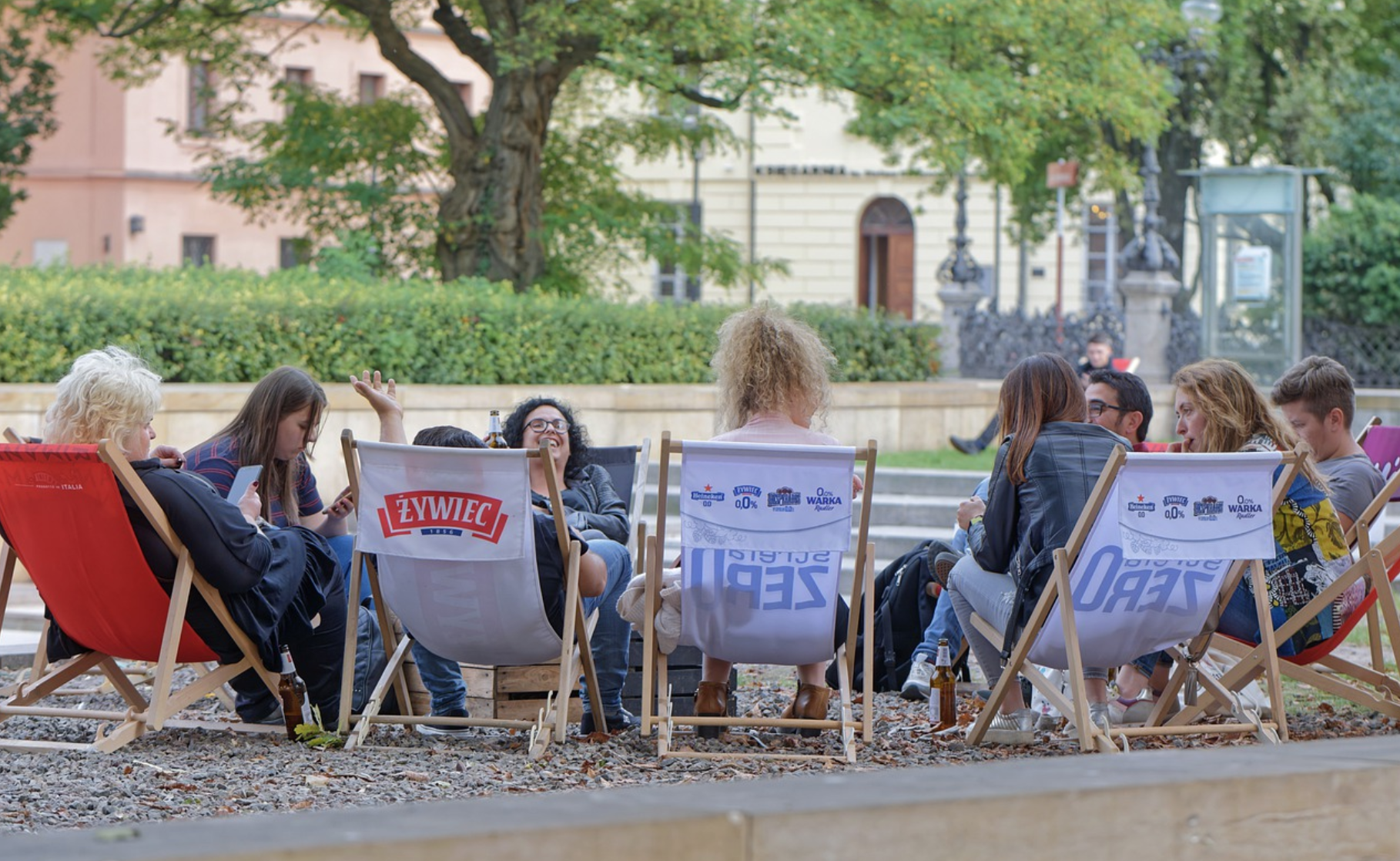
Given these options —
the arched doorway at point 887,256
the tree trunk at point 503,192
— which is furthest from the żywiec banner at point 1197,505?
the arched doorway at point 887,256

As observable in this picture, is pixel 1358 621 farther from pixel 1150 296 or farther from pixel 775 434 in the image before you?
pixel 1150 296

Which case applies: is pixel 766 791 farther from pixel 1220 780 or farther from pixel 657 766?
pixel 657 766

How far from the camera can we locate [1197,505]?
5.42 metres

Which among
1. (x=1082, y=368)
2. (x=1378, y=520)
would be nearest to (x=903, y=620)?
(x=1378, y=520)

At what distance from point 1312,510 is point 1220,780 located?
2.91m

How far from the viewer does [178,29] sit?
17969 millimetres

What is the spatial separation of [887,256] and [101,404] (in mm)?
35575

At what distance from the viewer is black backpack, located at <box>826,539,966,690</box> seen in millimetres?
7293

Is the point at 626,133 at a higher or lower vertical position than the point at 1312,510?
higher

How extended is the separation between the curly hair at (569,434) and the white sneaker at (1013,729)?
1793 mm

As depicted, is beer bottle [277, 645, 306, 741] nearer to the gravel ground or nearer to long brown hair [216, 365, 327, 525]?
the gravel ground

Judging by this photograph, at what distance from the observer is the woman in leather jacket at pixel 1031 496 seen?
569 centimetres

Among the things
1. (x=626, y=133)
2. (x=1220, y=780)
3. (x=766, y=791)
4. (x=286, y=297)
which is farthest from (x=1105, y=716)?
(x=626, y=133)

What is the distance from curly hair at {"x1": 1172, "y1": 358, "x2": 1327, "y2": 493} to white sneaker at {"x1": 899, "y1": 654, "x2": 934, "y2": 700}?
147cm
